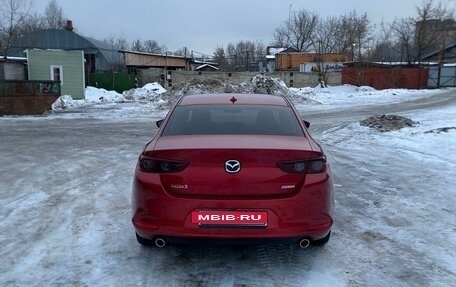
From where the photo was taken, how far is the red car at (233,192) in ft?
11.7

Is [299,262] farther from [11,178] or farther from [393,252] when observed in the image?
[11,178]

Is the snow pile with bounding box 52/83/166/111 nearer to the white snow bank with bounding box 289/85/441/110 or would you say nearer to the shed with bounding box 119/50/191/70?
the white snow bank with bounding box 289/85/441/110

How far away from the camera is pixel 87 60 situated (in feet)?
142

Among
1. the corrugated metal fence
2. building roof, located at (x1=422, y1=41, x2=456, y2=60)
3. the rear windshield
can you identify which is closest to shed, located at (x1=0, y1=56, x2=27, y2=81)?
the corrugated metal fence

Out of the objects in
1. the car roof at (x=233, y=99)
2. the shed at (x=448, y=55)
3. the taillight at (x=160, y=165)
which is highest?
the shed at (x=448, y=55)

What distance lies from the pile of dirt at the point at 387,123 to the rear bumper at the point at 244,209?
9.72 m

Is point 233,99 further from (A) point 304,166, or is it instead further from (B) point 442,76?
(B) point 442,76

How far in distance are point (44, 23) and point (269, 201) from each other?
77.1 meters

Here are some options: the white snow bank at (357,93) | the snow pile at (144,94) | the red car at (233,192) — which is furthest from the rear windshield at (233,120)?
the white snow bank at (357,93)

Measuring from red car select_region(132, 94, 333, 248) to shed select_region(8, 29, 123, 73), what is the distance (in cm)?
4057

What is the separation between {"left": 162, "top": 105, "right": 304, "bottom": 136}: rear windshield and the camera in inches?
170

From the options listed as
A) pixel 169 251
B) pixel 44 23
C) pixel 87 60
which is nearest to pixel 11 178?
pixel 169 251

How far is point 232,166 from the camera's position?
3.58m

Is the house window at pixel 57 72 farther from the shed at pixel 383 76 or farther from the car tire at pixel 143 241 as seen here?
the car tire at pixel 143 241
